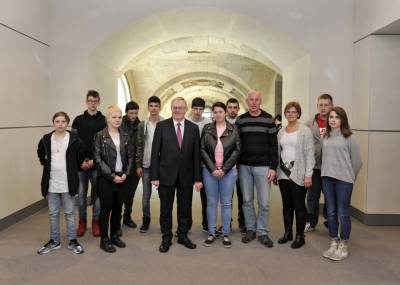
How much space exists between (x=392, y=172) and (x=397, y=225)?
2.39 feet

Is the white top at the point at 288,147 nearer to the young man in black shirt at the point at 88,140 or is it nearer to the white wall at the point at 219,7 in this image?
the white wall at the point at 219,7

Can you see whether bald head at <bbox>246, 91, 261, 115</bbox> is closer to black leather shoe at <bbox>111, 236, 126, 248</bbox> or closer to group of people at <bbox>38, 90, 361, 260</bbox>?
group of people at <bbox>38, 90, 361, 260</bbox>

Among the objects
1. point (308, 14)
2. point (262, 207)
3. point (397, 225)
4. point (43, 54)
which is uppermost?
point (308, 14)

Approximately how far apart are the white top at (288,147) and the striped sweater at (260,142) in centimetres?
9

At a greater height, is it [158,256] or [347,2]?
[347,2]

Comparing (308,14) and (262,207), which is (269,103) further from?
(262,207)

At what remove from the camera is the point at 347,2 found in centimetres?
625

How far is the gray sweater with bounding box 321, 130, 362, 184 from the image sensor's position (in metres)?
4.12

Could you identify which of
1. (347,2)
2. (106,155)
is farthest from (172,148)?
(347,2)

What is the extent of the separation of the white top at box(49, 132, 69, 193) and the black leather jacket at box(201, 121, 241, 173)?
1.46 metres

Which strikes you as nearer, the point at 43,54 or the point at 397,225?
the point at 397,225

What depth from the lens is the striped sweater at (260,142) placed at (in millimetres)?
4496

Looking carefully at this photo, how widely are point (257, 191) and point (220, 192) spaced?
42 cm

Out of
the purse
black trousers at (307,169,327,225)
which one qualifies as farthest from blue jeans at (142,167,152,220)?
black trousers at (307,169,327,225)
